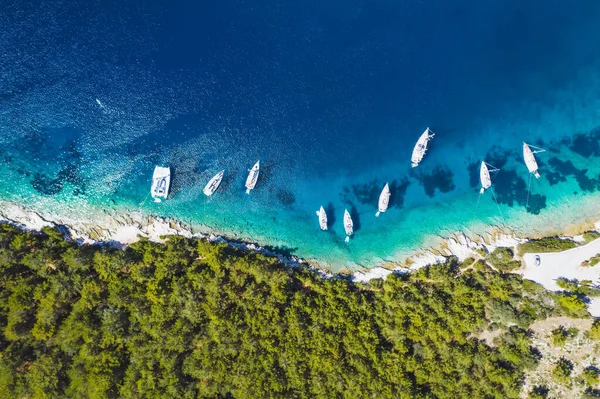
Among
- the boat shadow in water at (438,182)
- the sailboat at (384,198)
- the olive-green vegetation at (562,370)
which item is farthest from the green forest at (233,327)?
the boat shadow in water at (438,182)

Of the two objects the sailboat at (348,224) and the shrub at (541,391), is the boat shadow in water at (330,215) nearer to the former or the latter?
the sailboat at (348,224)

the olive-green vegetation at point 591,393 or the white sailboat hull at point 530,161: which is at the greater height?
the white sailboat hull at point 530,161

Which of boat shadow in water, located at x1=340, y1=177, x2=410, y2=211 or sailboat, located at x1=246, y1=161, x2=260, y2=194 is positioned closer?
sailboat, located at x1=246, y1=161, x2=260, y2=194

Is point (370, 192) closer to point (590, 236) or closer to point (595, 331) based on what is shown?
point (590, 236)

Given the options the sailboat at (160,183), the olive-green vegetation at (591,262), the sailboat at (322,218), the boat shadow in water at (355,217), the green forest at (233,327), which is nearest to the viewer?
Result: the green forest at (233,327)

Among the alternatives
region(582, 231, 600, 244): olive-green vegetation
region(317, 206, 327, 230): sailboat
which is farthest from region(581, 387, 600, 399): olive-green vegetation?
region(317, 206, 327, 230): sailboat

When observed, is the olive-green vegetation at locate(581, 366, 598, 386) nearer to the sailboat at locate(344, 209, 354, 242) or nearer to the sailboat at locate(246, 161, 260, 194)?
the sailboat at locate(344, 209, 354, 242)

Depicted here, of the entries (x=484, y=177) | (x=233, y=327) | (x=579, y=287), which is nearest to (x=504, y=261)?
(x=579, y=287)
